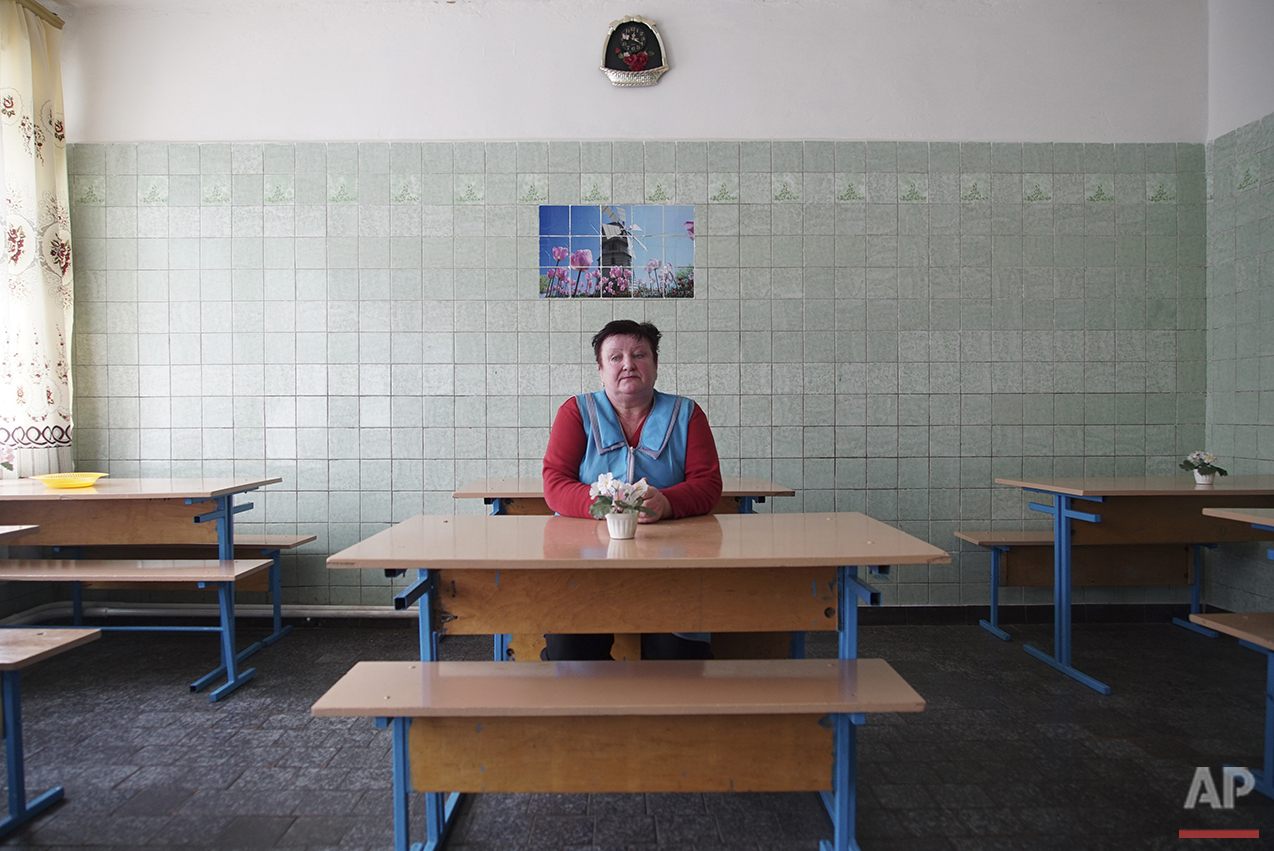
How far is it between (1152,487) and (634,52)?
341 centimetres

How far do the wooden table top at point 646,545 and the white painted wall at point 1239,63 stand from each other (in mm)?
3618

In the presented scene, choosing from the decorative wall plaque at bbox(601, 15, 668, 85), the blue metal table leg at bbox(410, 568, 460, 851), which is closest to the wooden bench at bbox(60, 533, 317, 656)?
the blue metal table leg at bbox(410, 568, 460, 851)

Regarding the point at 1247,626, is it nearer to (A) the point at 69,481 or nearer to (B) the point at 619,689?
(B) the point at 619,689

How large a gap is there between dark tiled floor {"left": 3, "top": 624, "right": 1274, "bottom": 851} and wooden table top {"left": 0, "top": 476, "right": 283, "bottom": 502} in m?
0.84

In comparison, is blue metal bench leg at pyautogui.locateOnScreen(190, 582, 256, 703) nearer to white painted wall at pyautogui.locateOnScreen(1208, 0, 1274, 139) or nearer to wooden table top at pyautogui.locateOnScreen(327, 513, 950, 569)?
wooden table top at pyautogui.locateOnScreen(327, 513, 950, 569)

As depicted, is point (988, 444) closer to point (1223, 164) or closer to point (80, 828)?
point (1223, 164)

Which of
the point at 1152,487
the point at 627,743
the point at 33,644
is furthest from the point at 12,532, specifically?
the point at 1152,487

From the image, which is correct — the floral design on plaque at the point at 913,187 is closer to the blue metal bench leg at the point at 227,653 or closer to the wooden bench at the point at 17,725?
the blue metal bench leg at the point at 227,653

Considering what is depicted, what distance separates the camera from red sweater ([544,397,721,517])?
2336 mm

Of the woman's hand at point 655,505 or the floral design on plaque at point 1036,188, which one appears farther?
the floral design on plaque at point 1036,188

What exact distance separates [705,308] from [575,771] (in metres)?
2.78

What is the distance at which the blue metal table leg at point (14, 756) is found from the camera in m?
1.96

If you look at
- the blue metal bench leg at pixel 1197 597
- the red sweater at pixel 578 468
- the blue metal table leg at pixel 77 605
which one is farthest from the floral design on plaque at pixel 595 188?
the blue metal bench leg at pixel 1197 597

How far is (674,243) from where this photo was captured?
13.0 ft
